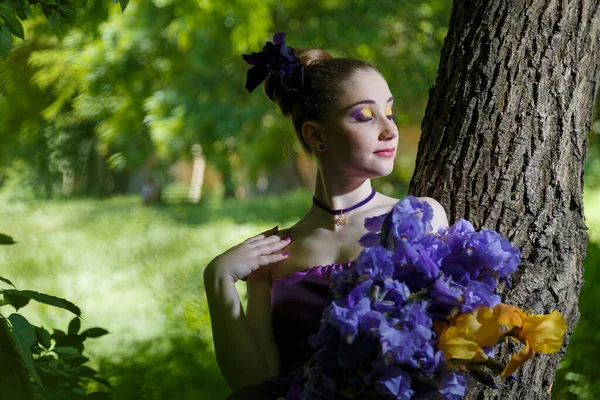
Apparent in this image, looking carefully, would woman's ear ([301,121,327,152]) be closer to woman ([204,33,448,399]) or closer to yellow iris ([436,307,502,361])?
woman ([204,33,448,399])

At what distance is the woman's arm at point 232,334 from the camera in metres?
2.08

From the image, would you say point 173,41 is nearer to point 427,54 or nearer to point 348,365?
point 427,54

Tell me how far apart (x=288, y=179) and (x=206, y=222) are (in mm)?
6552

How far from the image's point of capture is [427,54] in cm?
1125

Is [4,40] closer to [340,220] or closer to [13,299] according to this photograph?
[13,299]

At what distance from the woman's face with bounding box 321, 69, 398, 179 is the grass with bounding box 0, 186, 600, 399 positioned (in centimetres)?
267

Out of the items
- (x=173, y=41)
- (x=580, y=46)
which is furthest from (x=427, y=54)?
(x=580, y=46)

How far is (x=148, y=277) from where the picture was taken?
8.45 metres

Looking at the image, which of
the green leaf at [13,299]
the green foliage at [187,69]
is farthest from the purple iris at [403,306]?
the green foliage at [187,69]

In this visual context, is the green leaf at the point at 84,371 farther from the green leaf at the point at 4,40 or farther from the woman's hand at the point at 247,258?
the green leaf at the point at 4,40

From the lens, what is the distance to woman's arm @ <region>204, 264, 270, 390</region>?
208cm

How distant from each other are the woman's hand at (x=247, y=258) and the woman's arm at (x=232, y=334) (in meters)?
0.02

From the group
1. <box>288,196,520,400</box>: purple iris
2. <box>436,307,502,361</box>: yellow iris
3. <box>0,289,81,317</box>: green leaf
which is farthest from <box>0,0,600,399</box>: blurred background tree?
<box>436,307,502,361</box>: yellow iris

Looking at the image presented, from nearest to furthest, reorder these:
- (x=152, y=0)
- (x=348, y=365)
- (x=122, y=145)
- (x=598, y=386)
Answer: (x=348, y=365), (x=598, y=386), (x=152, y=0), (x=122, y=145)
